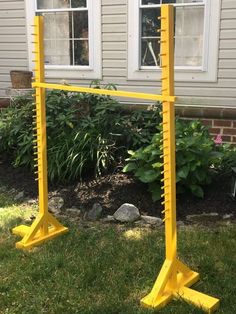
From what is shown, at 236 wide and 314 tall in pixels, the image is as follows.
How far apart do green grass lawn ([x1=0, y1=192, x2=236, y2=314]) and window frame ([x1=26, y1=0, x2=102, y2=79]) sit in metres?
3.16

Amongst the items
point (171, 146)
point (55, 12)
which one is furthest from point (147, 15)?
point (171, 146)

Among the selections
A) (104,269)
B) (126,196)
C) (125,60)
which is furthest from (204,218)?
(125,60)

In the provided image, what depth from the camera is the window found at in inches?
230

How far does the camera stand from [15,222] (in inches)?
168

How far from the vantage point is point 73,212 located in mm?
4445

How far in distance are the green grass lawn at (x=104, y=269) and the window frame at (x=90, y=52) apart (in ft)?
10.4

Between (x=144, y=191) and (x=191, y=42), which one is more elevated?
(x=191, y=42)

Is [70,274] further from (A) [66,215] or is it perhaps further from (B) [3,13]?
(B) [3,13]

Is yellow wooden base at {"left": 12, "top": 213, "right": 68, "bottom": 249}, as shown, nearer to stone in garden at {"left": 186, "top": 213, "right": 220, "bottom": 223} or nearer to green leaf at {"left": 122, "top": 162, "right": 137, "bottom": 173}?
green leaf at {"left": 122, "top": 162, "right": 137, "bottom": 173}

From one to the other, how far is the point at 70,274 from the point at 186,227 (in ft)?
3.87

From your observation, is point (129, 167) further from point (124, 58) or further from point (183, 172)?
point (124, 58)

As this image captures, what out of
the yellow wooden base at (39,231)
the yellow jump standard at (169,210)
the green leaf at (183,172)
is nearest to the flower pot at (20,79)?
the yellow wooden base at (39,231)

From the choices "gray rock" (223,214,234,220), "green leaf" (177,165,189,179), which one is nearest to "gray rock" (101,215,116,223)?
"green leaf" (177,165,189,179)

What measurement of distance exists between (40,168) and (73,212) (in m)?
0.74
